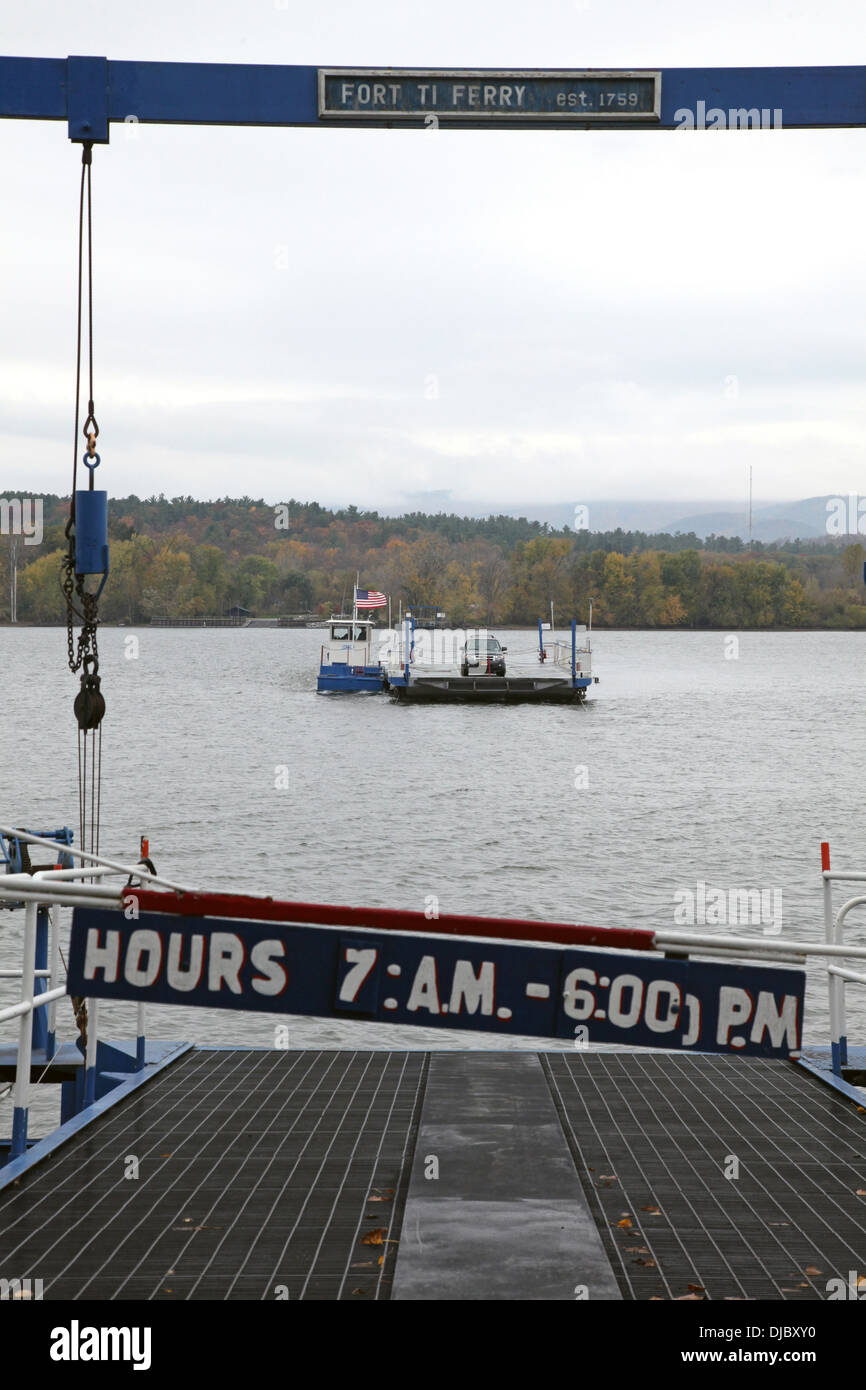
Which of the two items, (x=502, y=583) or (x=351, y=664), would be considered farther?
(x=502, y=583)

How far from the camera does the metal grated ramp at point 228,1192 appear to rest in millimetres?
5230

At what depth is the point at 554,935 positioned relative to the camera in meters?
4.58

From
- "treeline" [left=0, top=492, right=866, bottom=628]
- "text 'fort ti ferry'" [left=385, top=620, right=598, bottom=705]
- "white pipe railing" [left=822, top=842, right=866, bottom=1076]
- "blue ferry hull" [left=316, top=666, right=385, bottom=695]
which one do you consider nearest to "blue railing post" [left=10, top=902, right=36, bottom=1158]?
"white pipe railing" [left=822, top=842, right=866, bottom=1076]

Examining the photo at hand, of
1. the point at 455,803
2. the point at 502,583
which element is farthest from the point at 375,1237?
the point at 502,583

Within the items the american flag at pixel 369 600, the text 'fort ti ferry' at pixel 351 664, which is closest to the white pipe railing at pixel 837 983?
the american flag at pixel 369 600

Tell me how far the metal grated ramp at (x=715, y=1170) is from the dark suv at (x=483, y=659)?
2653 inches

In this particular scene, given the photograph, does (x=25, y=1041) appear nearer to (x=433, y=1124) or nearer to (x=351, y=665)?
(x=433, y=1124)

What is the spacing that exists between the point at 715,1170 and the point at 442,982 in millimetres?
2813

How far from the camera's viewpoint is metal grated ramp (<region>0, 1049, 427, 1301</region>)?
523 cm

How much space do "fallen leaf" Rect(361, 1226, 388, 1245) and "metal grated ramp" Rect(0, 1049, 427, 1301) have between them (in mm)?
18

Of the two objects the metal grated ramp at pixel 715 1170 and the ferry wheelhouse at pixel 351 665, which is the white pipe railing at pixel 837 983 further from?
the ferry wheelhouse at pixel 351 665

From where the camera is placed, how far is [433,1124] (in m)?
7.27

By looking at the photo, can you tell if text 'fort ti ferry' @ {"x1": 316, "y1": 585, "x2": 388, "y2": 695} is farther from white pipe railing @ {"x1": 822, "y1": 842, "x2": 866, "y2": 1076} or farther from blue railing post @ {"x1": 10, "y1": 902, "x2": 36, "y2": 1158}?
blue railing post @ {"x1": 10, "y1": 902, "x2": 36, "y2": 1158}

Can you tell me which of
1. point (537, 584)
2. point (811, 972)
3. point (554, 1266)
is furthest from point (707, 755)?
point (537, 584)
